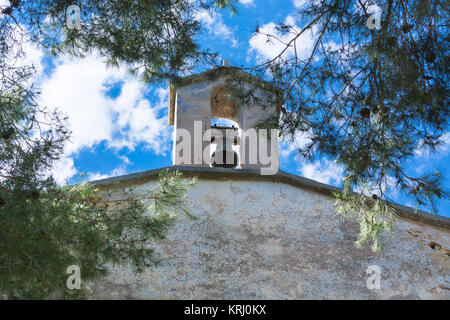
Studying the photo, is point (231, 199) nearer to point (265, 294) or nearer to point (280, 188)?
point (280, 188)

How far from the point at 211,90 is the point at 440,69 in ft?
10.6

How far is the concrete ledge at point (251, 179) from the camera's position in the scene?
19.0ft

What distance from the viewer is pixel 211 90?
6730 millimetres

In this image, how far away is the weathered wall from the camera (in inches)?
200

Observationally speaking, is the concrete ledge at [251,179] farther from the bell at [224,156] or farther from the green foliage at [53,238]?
the green foliage at [53,238]

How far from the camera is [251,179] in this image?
599cm

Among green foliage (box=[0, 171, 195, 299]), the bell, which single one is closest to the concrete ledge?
the bell

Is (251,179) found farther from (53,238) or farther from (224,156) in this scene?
(53,238)

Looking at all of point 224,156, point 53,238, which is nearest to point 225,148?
point 224,156

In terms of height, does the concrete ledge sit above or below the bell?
below

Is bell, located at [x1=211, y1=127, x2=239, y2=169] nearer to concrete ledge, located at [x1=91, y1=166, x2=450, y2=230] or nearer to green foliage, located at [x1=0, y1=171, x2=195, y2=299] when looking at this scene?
concrete ledge, located at [x1=91, y1=166, x2=450, y2=230]

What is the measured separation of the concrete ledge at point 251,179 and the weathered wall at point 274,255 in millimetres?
60

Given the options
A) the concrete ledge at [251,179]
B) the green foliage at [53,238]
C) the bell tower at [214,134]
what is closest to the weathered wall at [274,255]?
the concrete ledge at [251,179]

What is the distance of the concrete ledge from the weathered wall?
60 millimetres
